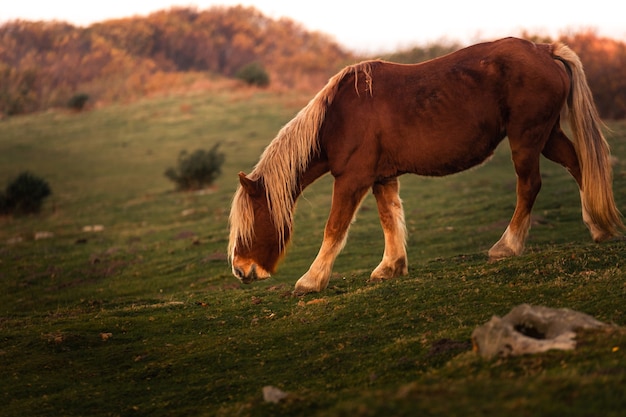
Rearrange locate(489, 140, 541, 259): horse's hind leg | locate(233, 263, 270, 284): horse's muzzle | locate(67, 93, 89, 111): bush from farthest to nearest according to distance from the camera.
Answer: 1. locate(67, 93, 89, 111): bush
2. locate(233, 263, 270, 284): horse's muzzle
3. locate(489, 140, 541, 259): horse's hind leg

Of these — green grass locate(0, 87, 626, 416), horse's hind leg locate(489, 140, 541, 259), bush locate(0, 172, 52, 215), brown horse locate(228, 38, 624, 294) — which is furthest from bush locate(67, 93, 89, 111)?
horse's hind leg locate(489, 140, 541, 259)

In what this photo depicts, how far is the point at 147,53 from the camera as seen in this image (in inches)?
2685

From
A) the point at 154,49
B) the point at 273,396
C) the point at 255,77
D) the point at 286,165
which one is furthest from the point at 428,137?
the point at 154,49

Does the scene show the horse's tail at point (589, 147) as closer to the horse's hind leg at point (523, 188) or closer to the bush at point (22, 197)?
the horse's hind leg at point (523, 188)

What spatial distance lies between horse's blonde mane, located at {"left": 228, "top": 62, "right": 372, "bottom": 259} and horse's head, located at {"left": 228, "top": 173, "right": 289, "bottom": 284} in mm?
11

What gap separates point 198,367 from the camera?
6.84m

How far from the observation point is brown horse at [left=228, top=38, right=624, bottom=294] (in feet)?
26.4

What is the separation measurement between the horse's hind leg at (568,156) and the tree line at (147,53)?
37571 mm

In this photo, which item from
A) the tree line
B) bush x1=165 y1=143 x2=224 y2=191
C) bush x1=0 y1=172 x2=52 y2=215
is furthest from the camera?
the tree line

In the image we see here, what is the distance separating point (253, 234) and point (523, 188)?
9.89ft

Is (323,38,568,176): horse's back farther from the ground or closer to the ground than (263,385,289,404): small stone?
farther from the ground

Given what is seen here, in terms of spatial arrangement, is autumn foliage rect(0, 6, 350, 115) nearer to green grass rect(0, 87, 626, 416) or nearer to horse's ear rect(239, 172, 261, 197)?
green grass rect(0, 87, 626, 416)

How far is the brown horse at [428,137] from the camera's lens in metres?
8.05

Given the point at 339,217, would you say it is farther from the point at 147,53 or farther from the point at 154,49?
the point at 154,49
